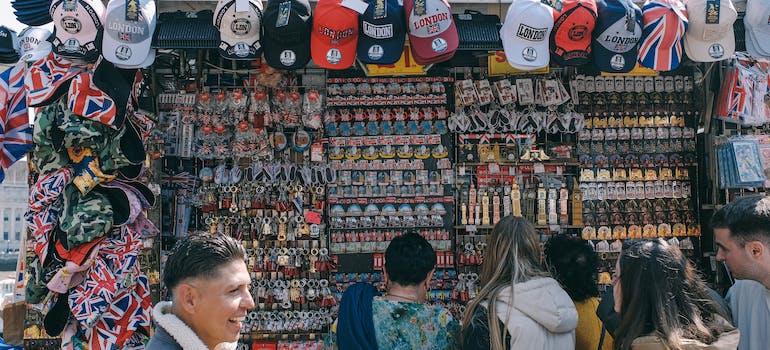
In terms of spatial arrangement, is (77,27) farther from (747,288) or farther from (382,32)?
(747,288)

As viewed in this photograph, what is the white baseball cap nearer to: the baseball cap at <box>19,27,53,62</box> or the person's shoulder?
the person's shoulder

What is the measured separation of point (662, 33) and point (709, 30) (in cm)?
29

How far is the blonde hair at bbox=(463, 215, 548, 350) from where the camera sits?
2.54 meters

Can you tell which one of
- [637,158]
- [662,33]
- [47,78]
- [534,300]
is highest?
[662,33]

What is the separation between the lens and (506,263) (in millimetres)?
2645

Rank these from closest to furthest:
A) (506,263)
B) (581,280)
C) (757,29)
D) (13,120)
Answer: (506,263), (581,280), (757,29), (13,120)

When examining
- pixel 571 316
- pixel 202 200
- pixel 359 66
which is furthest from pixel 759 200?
pixel 202 200

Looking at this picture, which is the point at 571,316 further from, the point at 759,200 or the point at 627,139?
the point at 627,139

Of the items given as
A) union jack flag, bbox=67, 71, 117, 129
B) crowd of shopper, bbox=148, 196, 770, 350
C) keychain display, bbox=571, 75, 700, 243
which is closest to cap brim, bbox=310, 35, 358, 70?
crowd of shopper, bbox=148, 196, 770, 350

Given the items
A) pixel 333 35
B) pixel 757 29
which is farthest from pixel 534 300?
pixel 757 29

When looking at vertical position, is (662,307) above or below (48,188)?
below

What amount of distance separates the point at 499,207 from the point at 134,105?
8.41ft

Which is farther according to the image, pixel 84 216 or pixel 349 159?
pixel 349 159

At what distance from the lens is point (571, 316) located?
2496mm
